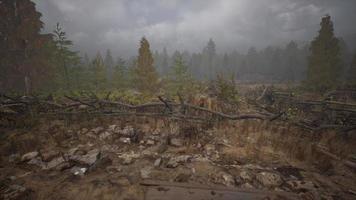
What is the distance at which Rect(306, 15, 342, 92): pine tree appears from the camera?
24.6 meters

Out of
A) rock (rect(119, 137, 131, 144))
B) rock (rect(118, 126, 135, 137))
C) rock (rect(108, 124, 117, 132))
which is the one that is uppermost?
rock (rect(108, 124, 117, 132))

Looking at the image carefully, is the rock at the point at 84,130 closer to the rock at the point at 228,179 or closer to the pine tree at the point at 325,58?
the rock at the point at 228,179

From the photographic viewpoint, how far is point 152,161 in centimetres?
487

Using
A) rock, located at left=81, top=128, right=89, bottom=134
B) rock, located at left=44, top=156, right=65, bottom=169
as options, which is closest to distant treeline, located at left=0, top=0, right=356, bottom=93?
rock, located at left=81, top=128, right=89, bottom=134

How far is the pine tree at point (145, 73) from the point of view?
85.7 feet

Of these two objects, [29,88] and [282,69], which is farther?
[282,69]

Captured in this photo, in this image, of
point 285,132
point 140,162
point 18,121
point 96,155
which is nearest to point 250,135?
point 285,132

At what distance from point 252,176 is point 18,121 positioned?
324 inches

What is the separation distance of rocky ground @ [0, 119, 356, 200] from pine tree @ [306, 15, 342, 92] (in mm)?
24855

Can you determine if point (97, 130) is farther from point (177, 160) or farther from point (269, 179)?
point (269, 179)

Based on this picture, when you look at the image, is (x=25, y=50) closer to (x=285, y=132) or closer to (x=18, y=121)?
(x=18, y=121)

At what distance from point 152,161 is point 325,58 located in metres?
31.2

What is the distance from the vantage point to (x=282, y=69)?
88.8 m

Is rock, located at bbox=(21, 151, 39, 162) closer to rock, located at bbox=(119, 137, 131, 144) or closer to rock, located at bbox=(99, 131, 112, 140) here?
rock, located at bbox=(99, 131, 112, 140)
